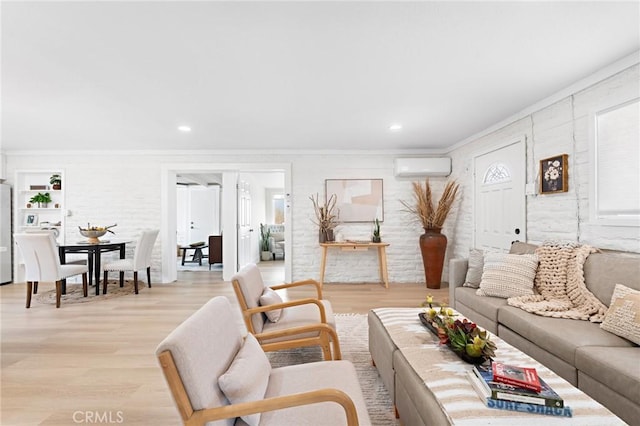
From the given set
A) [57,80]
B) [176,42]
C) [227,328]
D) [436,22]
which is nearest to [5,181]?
[57,80]

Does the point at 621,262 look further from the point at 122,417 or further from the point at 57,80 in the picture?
the point at 57,80

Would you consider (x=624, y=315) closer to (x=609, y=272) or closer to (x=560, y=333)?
(x=560, y=333)

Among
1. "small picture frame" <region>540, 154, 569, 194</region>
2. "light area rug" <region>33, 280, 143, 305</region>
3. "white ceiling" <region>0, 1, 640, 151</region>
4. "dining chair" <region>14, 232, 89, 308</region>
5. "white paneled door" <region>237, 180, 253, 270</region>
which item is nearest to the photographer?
"white ceiling" <region>0, 1, 640, 151</region>

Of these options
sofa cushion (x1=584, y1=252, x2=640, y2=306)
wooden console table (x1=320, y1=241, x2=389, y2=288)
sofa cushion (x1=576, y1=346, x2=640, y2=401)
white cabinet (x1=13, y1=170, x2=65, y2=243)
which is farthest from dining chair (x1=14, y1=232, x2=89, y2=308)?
sofa cushion (x1=584, y1=252, x2=640, y2=306)

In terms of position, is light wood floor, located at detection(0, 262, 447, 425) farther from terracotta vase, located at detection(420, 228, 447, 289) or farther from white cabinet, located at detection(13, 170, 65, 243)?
white cabinet, located at detection(13, 170, 65, 243)

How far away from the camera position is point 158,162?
5473 mm

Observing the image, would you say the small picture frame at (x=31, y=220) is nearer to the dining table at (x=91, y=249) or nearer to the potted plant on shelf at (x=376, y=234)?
the dining table at (x=91, y=249)

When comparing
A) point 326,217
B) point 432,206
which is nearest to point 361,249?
point 326,217

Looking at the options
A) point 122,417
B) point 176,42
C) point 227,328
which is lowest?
point 122,417

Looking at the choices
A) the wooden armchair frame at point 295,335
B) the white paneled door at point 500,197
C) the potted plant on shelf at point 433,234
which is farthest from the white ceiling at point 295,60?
the wooden armchair frame at point 295,335

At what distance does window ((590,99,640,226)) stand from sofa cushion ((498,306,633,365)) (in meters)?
0.96

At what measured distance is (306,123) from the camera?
3.91 meters

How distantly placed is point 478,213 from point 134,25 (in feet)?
14.4

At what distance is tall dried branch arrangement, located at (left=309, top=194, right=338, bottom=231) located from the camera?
530cm
